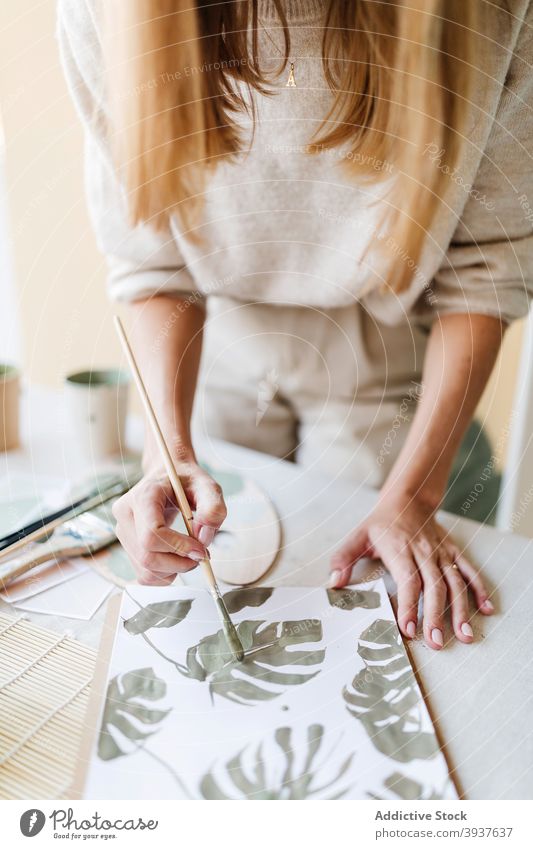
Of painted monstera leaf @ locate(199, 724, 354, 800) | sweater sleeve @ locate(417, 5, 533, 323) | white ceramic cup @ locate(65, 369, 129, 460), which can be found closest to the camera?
painted monstera leaf @ locate(199, 724, 354, 800)

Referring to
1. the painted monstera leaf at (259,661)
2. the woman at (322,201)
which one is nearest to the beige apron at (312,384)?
the woman at (322,201)

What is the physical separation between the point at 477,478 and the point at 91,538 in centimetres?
40

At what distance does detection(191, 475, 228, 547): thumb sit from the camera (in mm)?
333

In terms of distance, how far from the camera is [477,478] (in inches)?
24.8

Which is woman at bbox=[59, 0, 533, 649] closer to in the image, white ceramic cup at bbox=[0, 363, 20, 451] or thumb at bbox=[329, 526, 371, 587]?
thumb at bbox=[329, 526, 371, 587]

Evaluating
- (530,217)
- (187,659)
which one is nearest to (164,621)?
(187,659)

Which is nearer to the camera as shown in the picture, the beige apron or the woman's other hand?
the woman's other hand

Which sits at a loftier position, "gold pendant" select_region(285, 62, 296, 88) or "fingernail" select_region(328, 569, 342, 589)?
"gold pendant" select_region(285, 62, 296, 88)

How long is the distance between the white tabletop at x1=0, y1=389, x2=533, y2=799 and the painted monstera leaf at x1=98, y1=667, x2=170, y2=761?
43 mm

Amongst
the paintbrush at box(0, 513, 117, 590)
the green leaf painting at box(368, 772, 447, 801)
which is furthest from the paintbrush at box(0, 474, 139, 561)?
the green leaf painting at box(368, 772, 447, 801)

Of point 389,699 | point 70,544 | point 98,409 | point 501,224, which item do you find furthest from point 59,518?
point 501,224

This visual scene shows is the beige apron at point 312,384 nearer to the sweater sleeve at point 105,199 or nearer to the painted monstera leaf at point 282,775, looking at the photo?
the sweater sleeve at point 105,199

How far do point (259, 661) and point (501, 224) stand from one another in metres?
0.30

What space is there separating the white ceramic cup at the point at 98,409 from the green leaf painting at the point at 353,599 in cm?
23
